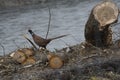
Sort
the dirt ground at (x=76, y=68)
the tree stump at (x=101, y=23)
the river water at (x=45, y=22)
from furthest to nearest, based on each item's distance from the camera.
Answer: the river water at (x=45, y=22)
the tree stump at (x=101, y=23)
the dirt ground at (x=76, y=68)

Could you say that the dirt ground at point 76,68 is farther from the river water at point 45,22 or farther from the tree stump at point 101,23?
the river water at point 45,22

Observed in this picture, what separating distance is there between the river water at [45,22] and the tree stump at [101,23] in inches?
133

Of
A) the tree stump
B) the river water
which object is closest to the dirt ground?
the tree stump

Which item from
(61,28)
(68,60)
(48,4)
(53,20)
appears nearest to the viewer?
(68,60)

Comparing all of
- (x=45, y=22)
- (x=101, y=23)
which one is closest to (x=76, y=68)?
(x=101, y=23)

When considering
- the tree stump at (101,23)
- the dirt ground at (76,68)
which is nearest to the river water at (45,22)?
the tree stump at (101,23)

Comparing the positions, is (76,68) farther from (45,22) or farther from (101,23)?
(45,22)

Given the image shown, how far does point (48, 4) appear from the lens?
22.2 meters

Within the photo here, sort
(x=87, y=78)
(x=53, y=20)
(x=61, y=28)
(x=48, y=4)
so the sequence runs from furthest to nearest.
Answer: (x=48, y=4) → (x=53, y=20) → (x=61, y=28) → (x=87, y=78)

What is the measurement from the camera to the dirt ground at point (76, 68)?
707 cm

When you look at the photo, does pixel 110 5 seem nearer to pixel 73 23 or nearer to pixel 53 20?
pixel 73 23

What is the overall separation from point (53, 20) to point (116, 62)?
10.2m

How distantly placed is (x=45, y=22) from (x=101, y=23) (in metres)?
9.20

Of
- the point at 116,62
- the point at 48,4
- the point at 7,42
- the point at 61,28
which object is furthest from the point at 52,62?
the point at 48,4
